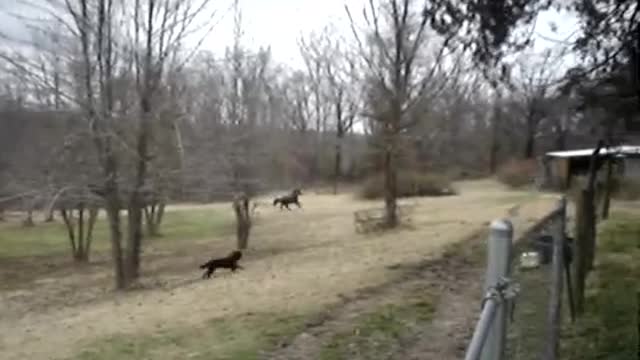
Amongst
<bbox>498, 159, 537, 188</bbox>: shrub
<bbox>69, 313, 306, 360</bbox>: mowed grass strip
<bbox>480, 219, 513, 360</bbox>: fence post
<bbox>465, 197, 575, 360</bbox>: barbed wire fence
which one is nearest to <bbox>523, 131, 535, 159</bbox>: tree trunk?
<bbox>498, 159, 537, 188</bbox>: shrub

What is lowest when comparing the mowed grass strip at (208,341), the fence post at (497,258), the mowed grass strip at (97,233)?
the mowed grass strip at (97,233)

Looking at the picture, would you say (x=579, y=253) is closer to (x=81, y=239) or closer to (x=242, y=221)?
(x=242, y=221)

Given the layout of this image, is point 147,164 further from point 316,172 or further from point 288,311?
point 316,172

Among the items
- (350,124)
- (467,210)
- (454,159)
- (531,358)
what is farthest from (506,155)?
(531,358)

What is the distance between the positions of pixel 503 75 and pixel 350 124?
3471 inches

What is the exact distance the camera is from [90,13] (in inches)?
922

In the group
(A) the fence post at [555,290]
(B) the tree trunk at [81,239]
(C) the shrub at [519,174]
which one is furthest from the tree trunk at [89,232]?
(C) the shrub at [519,174]

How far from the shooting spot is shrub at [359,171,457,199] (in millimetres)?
61297

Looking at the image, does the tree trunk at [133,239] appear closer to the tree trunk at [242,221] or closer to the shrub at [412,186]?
the tree trunk at [242,221]

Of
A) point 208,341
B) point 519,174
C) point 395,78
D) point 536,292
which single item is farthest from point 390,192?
point 519,174

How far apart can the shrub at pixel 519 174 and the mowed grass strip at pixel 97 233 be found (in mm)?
24599

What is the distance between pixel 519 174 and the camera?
70375mm

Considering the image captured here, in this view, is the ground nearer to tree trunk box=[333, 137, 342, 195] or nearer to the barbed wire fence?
the barbed wire fence

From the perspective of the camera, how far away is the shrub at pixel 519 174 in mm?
68625
